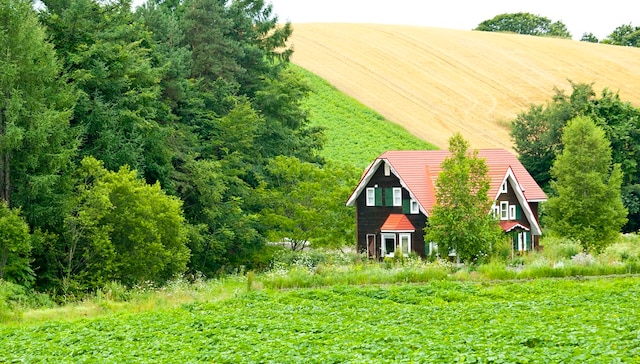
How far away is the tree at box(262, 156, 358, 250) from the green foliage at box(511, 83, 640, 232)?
21.5 metres

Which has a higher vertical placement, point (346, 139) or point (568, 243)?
point (346, 139)

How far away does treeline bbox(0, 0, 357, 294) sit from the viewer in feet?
131

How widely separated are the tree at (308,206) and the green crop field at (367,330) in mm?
21392

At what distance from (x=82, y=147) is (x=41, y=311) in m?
16.0

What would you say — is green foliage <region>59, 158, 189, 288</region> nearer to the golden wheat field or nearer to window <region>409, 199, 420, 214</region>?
window <region>409, 199, 420, 214</region>

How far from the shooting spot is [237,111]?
56375mm

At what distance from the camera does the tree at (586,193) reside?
51844 mm

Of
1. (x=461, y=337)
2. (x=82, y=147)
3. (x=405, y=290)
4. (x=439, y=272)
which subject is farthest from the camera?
(x=82, y=147)

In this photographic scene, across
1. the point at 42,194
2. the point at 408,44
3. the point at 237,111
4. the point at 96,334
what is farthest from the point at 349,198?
the point at 408,44

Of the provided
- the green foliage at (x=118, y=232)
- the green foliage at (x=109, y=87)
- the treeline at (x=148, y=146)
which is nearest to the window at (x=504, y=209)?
the treeline at (x=148, y=146)

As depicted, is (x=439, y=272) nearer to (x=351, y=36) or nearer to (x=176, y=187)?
(x=176, y=187)

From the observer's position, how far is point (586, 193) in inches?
2064

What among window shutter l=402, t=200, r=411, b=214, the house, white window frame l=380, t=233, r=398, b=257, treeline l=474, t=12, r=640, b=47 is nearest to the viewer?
the house

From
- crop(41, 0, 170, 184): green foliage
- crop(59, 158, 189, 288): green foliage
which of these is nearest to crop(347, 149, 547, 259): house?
crop(41, 0, 170, 184): green foliage
